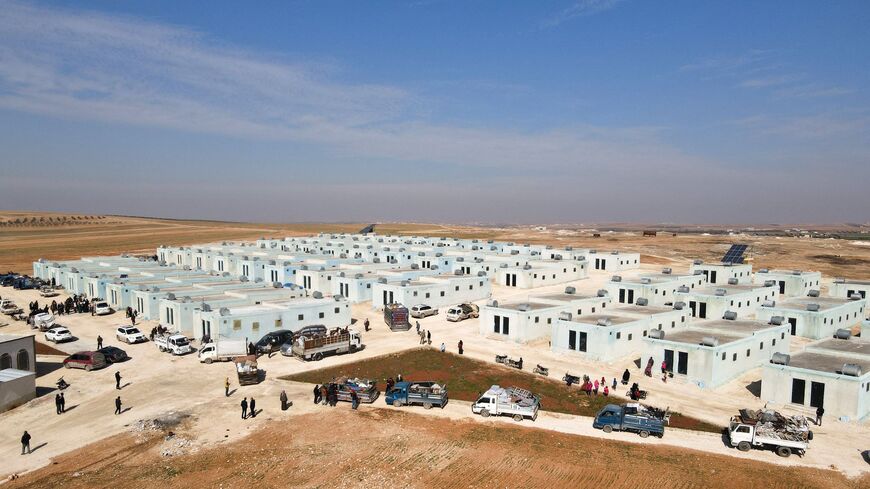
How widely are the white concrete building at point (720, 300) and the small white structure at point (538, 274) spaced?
77.3 feet

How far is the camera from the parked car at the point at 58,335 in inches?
1953

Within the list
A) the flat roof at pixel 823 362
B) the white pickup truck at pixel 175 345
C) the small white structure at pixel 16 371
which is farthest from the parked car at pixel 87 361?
the flat roof at pixel 823 362

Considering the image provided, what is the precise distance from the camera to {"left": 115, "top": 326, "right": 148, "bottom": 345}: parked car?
160 ft

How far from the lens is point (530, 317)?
4856 cm

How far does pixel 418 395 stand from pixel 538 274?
51.1 metres

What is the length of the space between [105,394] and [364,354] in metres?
18.4

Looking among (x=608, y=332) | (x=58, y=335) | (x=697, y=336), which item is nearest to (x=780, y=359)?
(x=697, y=336)

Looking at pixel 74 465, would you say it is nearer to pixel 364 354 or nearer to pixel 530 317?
pixel 364 354

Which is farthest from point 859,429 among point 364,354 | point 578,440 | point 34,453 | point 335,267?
point 335,267

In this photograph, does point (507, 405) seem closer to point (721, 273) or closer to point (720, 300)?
point (720, 300)

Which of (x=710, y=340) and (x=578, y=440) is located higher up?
(x=710, y=340)

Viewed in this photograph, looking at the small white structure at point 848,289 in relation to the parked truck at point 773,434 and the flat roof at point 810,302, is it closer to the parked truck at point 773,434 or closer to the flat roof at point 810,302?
the flat roof at point 810,302

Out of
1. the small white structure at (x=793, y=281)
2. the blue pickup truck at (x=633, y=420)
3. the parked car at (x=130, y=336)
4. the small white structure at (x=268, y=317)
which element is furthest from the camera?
the small white structure at (x=793, y=281)

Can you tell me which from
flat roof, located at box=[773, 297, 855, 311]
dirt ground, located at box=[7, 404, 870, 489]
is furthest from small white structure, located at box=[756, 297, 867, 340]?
A: dirt ground, located at box=[7, 404, 870, 489]
